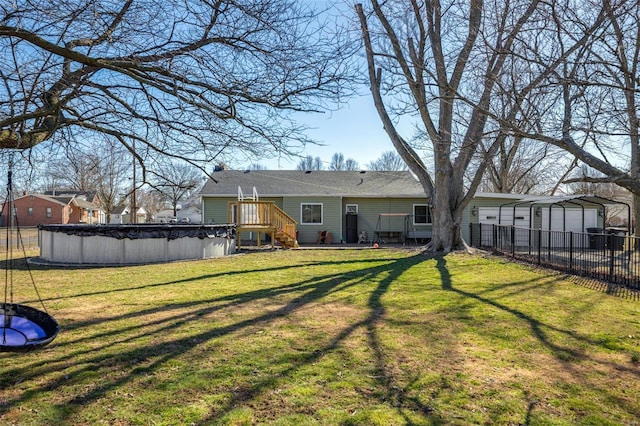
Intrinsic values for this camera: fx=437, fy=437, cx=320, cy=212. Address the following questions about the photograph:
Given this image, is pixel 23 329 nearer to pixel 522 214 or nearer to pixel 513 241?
pixel 513 241

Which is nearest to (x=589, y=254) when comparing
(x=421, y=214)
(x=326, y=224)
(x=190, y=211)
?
(x=421, y=214)

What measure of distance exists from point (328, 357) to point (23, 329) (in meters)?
2.69

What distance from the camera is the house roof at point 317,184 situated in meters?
21.6

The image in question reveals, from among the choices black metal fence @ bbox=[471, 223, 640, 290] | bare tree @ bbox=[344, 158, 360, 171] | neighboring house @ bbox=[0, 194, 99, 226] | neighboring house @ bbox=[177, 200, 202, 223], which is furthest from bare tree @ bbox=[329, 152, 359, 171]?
black metal fence @ bbox=[471, 223, 640, 290]

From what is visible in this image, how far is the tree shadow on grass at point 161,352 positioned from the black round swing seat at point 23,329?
415 millimetres

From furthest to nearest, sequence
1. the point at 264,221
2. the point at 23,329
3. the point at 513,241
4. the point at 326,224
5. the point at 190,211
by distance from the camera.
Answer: the point at 190,211 → the point at 326,224 → the point at 264,221 → the point at 513,241 → the point at 23,329

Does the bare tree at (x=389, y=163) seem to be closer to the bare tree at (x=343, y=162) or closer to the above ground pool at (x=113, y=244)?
A: the bare tree at (x=343, y=162)

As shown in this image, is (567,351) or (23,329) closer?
(23,329)

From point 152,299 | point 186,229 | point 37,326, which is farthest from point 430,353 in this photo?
point 186,229

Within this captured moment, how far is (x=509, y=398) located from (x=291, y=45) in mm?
4169

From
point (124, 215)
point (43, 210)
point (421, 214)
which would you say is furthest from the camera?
point (124, 215)

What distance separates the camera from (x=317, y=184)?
22984 millimetres

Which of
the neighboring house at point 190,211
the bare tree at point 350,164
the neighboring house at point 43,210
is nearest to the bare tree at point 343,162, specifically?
the bare tree at point 350,164

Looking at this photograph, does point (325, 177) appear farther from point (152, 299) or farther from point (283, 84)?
point (283, 84)
